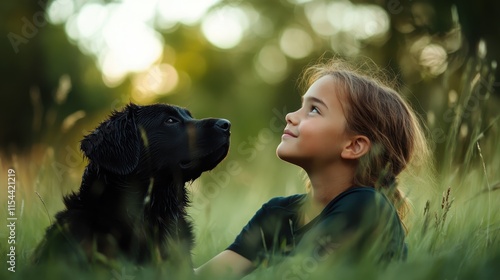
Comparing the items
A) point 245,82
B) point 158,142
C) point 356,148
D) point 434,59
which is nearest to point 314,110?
point 356,148

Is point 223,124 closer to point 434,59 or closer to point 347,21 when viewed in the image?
point 434,59

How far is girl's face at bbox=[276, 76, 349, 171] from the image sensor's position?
10.2ft

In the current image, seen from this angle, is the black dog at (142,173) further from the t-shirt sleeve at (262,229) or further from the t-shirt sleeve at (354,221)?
the t-shirt sleeve at (354,221)

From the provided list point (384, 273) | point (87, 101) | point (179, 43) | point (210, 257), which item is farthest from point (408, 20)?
point (179, 43)

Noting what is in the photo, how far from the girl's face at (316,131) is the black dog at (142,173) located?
0.53 metres

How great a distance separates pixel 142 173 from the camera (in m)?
3.43

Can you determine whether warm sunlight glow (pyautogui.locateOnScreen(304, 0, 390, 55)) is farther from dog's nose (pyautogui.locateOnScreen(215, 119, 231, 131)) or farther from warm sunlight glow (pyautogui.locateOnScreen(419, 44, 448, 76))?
dog's nose (pyautogui.locateOnScreen(215, 119, 231, 131))

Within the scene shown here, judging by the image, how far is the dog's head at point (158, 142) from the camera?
3324 mm

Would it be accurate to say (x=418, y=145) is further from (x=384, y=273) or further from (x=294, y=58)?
(x=294, y=58)

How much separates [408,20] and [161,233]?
348 inches

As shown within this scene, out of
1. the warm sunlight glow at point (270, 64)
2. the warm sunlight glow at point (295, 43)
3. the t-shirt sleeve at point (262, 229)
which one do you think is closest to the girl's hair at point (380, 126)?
the t-shirt sleeve at point (262, 229)

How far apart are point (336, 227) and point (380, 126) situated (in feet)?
2.71

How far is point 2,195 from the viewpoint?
3.62 m

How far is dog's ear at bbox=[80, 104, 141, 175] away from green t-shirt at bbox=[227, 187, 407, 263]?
721mm
